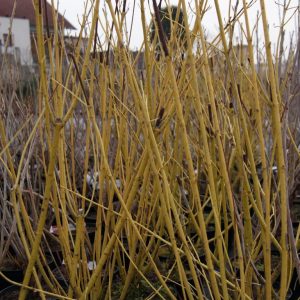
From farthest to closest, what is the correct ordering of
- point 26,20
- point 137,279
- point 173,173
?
point 26,20, point 137,279, point 173,173

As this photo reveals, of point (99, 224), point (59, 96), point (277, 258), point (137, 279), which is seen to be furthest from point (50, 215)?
point (59, 96)

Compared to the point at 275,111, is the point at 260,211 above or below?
below

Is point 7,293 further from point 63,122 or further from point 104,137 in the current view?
point 63,122

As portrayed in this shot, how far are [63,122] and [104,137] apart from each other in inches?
12.4

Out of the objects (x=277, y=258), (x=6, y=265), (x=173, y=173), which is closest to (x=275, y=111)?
(x=173, y=173)

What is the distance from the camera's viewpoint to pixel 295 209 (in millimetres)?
2871

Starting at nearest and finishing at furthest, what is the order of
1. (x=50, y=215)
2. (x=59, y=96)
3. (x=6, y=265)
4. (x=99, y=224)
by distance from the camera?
(x=59, y=96)
(x=99, y=224)
(x=6, y=265)
(x=50, y=215)

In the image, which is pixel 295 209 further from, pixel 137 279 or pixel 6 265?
pixel 6 265

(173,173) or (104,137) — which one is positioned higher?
(104,137)

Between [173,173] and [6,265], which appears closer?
[173,173]

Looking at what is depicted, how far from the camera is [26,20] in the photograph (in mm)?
21875

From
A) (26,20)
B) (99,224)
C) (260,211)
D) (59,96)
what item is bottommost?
(99,224)

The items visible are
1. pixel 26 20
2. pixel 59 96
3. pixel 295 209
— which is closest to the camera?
pixel 59 96

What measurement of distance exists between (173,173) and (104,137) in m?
0.35
